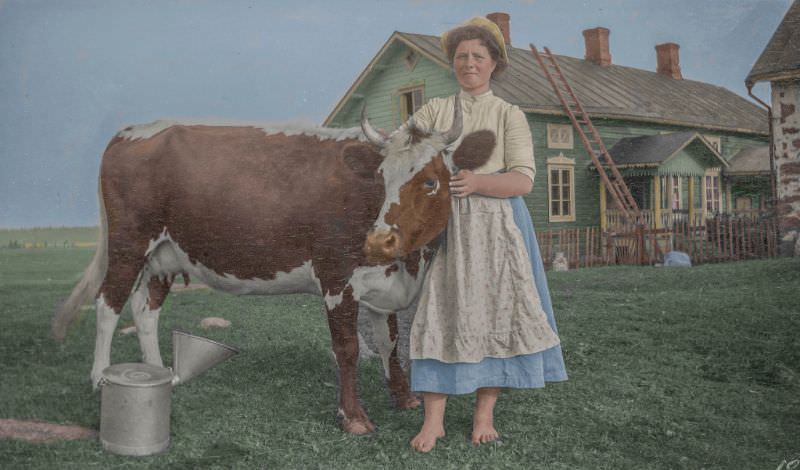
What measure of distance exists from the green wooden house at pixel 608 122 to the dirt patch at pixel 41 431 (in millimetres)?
5202

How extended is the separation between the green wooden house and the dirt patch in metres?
5.20

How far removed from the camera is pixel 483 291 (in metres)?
2.70

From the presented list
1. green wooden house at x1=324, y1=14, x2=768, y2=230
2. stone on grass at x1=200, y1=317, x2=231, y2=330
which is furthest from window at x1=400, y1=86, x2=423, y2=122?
stone on grass at x1=200, y1=317, x2=231, y2=330

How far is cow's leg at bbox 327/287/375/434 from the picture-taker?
2910 millimetres

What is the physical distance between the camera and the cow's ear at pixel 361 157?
2.71 metres

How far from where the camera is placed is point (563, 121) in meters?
9.90

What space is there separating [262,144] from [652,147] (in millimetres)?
9489

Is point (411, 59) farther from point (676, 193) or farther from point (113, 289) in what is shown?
point (113, 289)

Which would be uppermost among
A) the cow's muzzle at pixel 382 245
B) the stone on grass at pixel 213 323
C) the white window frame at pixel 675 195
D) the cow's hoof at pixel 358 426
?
the white window frame at pixel 675 195

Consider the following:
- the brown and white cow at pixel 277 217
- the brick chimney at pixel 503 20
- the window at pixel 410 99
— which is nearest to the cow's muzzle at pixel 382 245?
the brown and white cow at pixel 277 217

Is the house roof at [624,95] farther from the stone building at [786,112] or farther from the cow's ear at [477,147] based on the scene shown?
the cow's ear at [477,147]

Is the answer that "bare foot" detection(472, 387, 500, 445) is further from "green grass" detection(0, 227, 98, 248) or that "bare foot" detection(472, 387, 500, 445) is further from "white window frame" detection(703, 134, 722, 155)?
"white window frame" detection(703, 134, 722, 155)

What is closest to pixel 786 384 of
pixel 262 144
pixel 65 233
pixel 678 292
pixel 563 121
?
pixel 678 292

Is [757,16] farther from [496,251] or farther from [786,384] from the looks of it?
[496,251]
